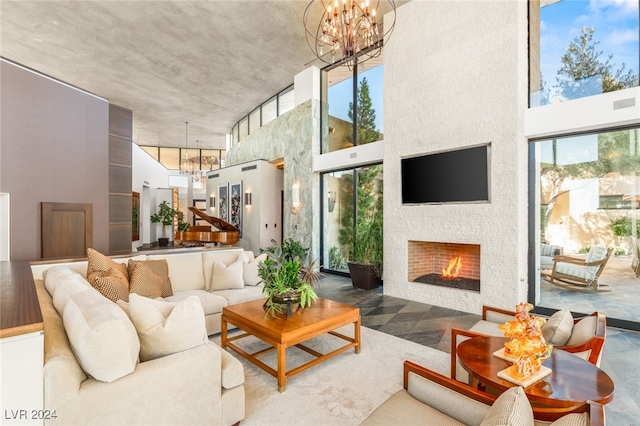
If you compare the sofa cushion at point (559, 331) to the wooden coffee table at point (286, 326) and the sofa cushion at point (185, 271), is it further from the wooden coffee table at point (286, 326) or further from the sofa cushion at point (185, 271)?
the sofa cushion at point (185, 271)

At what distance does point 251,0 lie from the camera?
215 inches

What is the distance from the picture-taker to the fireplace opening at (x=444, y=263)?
5395mm

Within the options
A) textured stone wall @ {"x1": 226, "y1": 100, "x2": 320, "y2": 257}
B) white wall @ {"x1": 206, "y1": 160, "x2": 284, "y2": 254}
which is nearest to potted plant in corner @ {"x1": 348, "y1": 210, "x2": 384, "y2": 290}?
textured stone wall @ {"x1": 226, "y1": 100, "x2": 320, "y2": 257}

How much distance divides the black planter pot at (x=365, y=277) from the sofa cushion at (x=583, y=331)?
393 cm

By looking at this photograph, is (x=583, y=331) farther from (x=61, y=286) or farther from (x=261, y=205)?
(x=261, y=205)

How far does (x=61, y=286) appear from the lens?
96.7 inches

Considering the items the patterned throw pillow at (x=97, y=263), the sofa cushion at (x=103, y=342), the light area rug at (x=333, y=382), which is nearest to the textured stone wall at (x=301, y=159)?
the light area rug at (x=333, y=382)

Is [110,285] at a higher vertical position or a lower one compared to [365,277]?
higher

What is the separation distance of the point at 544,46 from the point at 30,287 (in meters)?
6.71

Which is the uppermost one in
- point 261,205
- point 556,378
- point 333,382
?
point 261,205

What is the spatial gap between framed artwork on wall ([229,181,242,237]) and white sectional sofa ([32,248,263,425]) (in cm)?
752

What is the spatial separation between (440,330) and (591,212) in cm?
259

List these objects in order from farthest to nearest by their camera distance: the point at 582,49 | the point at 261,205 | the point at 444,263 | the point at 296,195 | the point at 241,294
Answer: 1. the point at 261,205
2. the point at 296,195
3. the point at 444,263
4. the point at 582,49
5. the point at 241,294

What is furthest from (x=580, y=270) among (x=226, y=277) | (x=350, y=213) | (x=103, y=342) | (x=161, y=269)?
(x=161, y=269)
